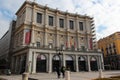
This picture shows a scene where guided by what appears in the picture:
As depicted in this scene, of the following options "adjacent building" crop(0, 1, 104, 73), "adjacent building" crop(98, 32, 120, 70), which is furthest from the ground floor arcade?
"adjacent building" crop(98, 32, 120, 70)

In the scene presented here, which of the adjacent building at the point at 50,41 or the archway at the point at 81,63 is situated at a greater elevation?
the adjacent building at the point at 50,41

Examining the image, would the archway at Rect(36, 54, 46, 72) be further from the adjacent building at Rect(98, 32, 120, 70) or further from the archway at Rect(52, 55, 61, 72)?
the adjacent building at Rect(98, 32, 120, 70)

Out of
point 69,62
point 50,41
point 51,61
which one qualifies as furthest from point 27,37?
point 69,62

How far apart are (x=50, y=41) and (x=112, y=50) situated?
96.7 feet

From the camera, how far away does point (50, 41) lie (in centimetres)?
4331

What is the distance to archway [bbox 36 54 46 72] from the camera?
116 feet

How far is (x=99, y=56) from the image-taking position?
144 ft

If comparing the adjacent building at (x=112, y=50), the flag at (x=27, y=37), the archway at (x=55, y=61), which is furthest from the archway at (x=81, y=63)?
the adjacent building at (x=112, y=50)

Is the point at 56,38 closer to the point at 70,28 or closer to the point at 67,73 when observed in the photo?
the point at 70,28

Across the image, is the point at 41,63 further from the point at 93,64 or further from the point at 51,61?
the point at 93,64

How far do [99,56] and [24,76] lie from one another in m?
33.8

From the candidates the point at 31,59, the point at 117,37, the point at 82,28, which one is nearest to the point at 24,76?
the point at 31,59

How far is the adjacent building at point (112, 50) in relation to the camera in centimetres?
5603

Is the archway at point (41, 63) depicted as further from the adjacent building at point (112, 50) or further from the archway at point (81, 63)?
the adjacent building at point (112, 50)
